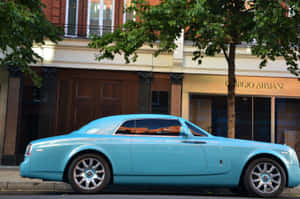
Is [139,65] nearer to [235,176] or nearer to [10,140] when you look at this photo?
[10,140]

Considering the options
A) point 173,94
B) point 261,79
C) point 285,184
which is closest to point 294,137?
point 261,79

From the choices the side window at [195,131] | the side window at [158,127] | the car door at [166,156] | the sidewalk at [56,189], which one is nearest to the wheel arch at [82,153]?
the car door at [166,156]

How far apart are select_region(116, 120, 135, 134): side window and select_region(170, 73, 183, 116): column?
7.07 metres

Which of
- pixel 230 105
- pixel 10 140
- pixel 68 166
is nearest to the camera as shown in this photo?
pixel 68 166

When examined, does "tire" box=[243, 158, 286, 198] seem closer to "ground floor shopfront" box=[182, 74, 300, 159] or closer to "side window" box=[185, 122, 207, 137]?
"side window" box=[185, 122, 207, 137]

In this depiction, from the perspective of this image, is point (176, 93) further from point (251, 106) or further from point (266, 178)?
point (266, 178)

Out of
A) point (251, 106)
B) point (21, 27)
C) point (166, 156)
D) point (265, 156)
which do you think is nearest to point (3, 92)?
point (21, 27)

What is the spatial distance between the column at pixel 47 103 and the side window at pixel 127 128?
284 inches

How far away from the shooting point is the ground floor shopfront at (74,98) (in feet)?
47.0

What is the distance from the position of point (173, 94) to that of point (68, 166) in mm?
7861

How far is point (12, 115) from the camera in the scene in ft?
46.4

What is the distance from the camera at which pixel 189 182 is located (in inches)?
298

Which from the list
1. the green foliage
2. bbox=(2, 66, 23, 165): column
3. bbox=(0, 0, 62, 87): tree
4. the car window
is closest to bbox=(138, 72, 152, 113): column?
bbox=(2, 66, 23, 165): column

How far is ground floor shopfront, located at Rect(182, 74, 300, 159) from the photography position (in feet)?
49.8
